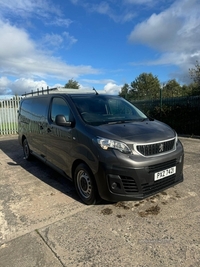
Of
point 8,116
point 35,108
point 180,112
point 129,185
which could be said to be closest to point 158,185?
point 129,185

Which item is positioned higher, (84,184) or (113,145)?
(113,145)

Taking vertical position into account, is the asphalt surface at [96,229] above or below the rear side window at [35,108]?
below

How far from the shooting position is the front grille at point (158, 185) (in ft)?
9.40

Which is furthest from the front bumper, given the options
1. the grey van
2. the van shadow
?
the van shadow

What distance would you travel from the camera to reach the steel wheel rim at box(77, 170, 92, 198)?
322cm

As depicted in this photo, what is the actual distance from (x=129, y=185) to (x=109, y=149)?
0.56m

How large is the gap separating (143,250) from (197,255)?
22.0 inches

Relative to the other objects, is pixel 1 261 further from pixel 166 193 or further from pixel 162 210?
pixel 166 193

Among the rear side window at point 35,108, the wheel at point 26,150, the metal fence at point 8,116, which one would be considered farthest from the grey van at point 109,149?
the metal fence at point 8,116

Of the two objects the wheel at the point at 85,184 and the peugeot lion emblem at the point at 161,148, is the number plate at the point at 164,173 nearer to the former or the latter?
the peugeot lion emblem at the point at 161,148

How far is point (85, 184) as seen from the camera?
10.8 feet

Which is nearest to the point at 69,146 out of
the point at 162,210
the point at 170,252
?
the point at 162,210

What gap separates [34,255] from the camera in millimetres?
2262

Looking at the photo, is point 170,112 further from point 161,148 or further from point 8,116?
point 8,116
